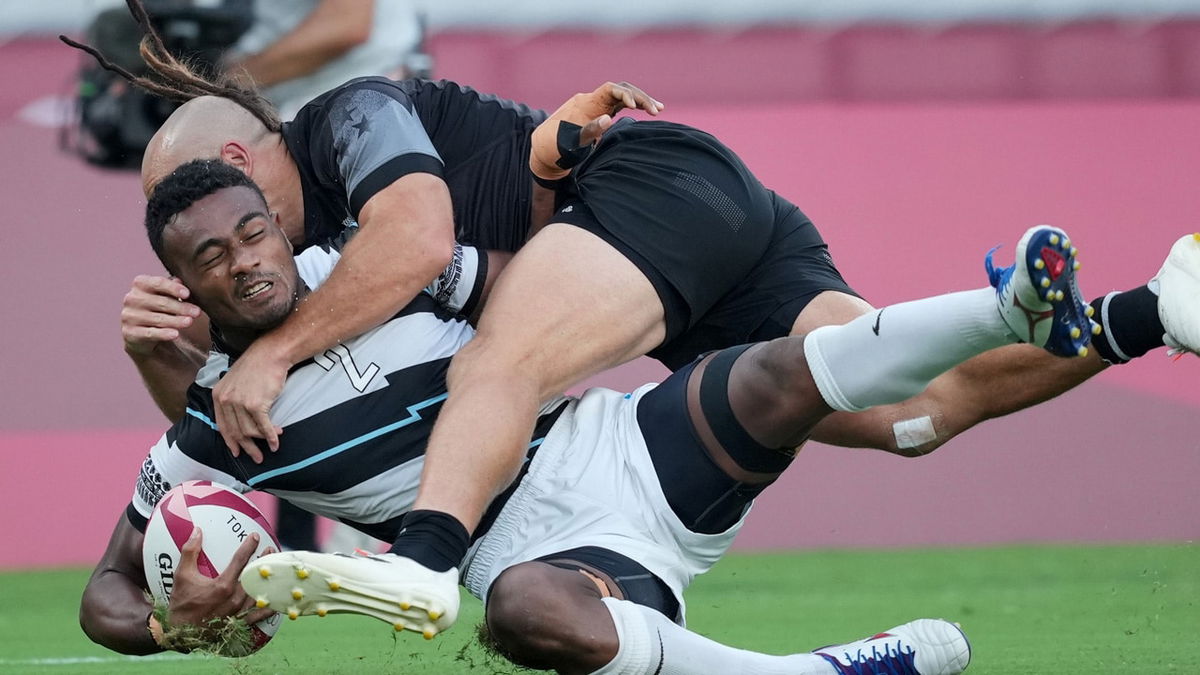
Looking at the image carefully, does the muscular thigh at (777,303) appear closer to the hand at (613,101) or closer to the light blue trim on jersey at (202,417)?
the hand at (613,101)

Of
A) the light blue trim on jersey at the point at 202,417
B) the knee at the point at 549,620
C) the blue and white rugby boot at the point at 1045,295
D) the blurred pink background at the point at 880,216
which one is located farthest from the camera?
the blurred pink background at the point at 880,216

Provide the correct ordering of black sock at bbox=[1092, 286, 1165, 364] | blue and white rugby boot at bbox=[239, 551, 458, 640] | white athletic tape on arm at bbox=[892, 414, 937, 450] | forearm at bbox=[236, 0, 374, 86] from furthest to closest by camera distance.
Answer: forearm at bbox=[236, 0, 374, 86] → white athletic tape on arm at bbox=[892, 414, 937, 450] → black sock at bbox=[1092, 286, 1165, 364] → blue and white rugby boot at bbox=[239, 551, 458, 640]

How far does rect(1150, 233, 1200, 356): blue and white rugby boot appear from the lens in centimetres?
279

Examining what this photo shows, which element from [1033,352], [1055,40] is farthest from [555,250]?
[1055,40]

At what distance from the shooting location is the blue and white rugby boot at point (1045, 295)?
8.34 ft

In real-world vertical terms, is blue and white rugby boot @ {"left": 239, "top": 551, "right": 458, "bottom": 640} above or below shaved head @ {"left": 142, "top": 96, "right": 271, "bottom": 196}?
below

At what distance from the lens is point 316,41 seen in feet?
20.6

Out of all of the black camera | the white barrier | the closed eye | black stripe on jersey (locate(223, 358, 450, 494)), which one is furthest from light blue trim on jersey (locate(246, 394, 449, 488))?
the white barrier

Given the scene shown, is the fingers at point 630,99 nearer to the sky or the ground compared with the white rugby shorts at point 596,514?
nearer to the sky

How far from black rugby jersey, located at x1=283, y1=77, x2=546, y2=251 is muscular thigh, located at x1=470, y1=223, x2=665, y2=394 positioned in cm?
34

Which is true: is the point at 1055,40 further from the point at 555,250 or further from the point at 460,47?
the point at 555,250

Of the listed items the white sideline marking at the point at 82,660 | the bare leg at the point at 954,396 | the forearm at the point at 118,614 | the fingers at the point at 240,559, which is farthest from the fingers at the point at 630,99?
the white sideline marking at the point at 82,660

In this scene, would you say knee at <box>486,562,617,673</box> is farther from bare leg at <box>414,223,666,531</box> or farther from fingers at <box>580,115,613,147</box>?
fingers at <box>580,115,613,147</box>

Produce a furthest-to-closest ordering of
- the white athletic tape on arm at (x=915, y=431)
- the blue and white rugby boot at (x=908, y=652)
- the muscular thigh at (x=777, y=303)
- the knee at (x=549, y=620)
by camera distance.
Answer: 1. the muscular thigh at (x=777, y=303)
2. the white athletic tape on arm at (x=915, y=431)
3. the blue and white rugby boot at (x=908, y=652)
4. the knee at (x=549, y=620)
